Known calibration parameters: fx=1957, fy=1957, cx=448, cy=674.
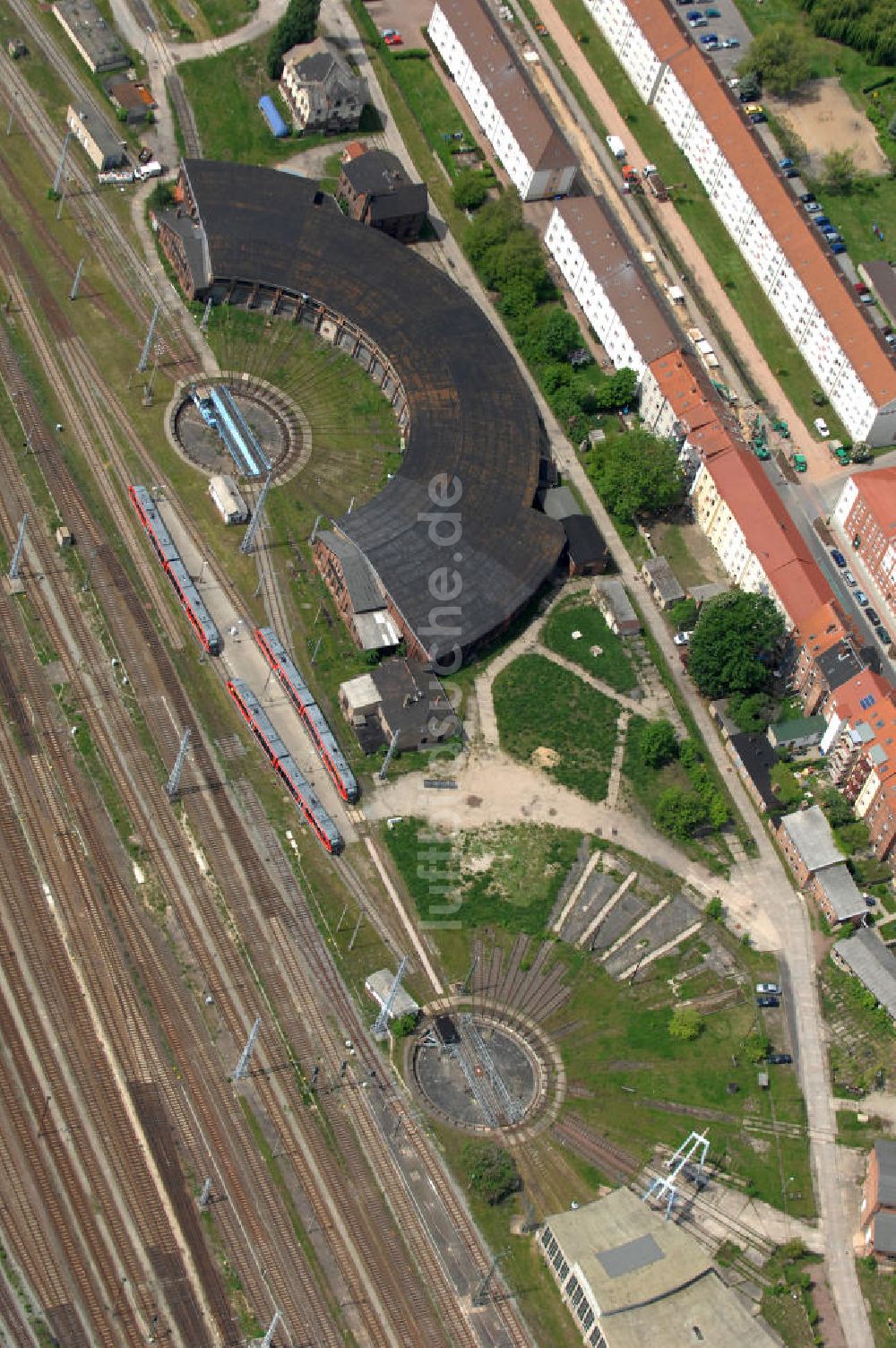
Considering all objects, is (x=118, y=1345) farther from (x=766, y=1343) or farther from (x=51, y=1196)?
(x=766, y=1343)

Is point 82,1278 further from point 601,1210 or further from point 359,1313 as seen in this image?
point 601,1210

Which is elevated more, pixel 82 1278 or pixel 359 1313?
pixel 82 1278

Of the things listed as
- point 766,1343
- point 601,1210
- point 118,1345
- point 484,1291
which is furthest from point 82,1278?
point 766,1343

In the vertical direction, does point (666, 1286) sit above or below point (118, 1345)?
below

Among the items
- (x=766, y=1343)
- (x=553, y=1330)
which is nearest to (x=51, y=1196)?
(x=553, y=1330)

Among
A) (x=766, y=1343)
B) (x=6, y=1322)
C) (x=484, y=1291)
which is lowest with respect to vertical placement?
(x=766, y=1343)

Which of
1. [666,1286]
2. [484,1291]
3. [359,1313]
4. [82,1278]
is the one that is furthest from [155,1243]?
[666,1286]
